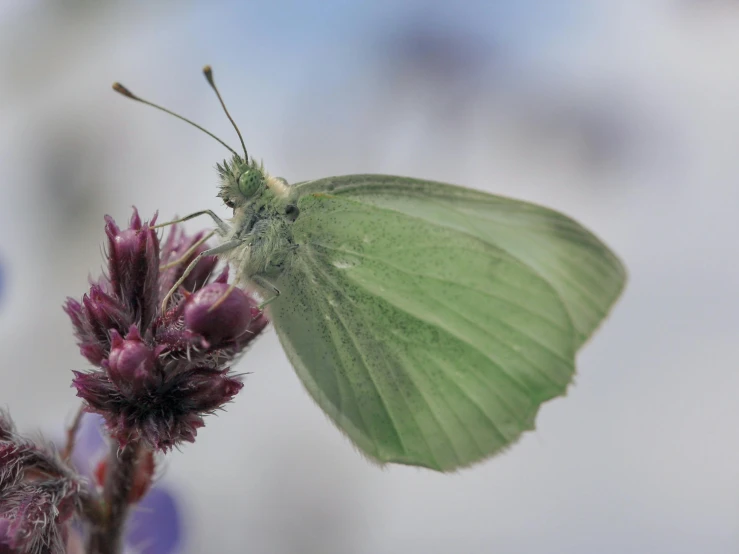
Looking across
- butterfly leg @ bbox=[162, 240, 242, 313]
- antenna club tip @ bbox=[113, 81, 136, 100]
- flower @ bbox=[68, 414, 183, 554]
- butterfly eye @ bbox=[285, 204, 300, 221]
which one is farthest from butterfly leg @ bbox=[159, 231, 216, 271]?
flower @ bbox=[68, 414, 183, 554]

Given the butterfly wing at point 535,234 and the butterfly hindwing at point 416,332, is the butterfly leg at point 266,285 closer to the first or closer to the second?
the butterfly hindwing at point 416,332

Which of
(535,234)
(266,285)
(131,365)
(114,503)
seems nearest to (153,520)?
(114,503)

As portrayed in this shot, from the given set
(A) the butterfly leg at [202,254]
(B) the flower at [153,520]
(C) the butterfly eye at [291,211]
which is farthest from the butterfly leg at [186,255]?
(B) the flower at [153,520]

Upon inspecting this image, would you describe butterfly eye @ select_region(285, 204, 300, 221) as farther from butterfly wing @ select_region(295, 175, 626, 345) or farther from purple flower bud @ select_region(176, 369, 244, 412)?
purple flower bud @ select_region(176, 369, 244, 412)

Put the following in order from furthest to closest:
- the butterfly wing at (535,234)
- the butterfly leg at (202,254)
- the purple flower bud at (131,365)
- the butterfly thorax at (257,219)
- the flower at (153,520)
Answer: the flower at (153,520), the butterfly wing at (535,234), the butterfly thorax at (257,219), the butterfly leg at (202,254), the purple flower bud at (131,365)

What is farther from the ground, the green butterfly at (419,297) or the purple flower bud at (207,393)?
the green butterfly at (419,297)

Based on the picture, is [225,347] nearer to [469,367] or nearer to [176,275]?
[176,275]
